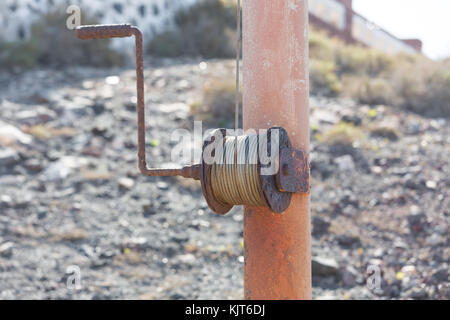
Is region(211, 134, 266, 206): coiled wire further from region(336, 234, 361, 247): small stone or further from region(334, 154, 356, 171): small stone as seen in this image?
region(334, 154, 356, 171): small stone

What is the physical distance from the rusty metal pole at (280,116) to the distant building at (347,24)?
43.2 ft

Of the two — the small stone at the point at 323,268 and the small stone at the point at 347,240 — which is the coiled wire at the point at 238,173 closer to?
the small stone at the point at 323,268

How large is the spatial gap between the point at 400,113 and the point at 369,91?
2.41ft

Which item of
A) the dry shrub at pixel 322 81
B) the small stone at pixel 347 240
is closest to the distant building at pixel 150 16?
the dry shrub at pixel 322 81

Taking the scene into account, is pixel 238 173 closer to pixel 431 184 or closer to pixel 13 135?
pixel 431 184

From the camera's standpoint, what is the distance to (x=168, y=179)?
18.9ft

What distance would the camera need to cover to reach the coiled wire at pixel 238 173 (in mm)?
1686

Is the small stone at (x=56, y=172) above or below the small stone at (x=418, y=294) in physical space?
above

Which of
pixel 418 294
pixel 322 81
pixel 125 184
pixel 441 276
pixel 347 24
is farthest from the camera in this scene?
pixel 347 24

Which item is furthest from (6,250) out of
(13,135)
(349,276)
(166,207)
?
(349,276)

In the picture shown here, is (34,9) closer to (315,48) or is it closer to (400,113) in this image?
(315,48)

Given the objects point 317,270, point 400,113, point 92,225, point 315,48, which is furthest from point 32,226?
point 315,48

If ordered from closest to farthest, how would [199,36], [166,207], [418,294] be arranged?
[418,294] < [166,207] < [199,36]

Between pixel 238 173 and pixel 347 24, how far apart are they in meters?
14.7
